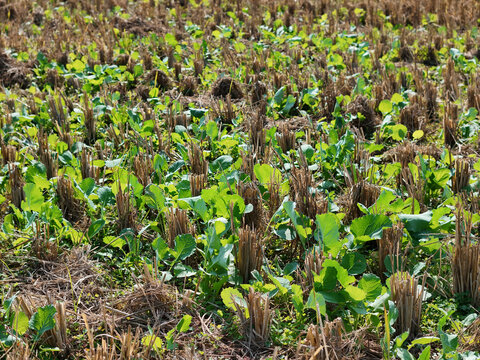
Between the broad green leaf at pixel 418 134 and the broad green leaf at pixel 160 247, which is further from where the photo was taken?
the broad green leaf at pixel 418 134

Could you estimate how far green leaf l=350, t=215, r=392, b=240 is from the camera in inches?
88.0

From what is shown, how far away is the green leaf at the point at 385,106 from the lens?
3.71m

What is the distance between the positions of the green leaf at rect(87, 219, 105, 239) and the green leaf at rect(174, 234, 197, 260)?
1.38ft

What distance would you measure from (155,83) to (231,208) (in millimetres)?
2223

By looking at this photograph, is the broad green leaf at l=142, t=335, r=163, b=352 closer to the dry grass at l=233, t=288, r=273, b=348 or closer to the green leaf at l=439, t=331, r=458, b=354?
the dry grass at l=233, t=288, r=273, b=348

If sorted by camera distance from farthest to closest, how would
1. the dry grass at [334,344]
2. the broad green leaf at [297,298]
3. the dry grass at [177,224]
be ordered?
the dry grass at [177,224], the broad green leaf at [297,298], the dry grass at [334,344]

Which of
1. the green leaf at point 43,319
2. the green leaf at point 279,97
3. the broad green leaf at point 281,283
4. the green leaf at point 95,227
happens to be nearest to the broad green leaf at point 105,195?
the green leaf at point 95,227

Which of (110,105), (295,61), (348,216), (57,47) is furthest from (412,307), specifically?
(57,47)

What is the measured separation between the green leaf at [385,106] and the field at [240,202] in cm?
1

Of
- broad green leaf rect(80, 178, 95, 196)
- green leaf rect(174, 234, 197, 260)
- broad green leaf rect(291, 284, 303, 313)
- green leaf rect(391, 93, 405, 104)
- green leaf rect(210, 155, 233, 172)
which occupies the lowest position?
broad green leaf rect(291, 284, 303, 313)

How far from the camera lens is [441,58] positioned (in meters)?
5.11

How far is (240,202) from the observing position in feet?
7.89

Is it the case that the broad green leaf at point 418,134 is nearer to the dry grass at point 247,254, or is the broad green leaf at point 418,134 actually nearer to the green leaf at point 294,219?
the green leaf at point 294,219

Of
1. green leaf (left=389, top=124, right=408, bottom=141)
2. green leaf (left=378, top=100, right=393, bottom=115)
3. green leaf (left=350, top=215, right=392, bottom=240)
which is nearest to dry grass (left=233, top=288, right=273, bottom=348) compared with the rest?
green leaf (left=350, top=215, right=392, bottom=240)
